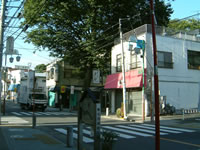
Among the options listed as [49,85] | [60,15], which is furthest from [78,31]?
[49,85]

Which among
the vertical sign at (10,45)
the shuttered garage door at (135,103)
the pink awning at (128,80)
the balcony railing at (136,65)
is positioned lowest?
the shuttered garage door at (135,103)

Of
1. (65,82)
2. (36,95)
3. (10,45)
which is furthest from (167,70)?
(65,82)

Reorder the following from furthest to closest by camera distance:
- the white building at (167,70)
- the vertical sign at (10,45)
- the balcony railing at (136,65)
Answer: the balcony railing at (136,65), the white building at (167,70), the vertical sign at (10,45)

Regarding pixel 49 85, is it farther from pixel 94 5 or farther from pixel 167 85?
pixel 167 85

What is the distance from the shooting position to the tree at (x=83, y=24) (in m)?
26.9

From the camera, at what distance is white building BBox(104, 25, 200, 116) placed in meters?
23.3

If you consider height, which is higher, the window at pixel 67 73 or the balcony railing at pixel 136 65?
the window at pixel 67 73

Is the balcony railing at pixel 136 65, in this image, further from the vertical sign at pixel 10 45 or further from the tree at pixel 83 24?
the vertical sign at pixel 10 45

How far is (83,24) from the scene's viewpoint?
1146 inches

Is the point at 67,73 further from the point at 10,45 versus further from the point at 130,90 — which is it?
the point at 10,45

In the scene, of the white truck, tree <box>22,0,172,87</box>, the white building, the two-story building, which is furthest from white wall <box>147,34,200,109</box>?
the two-story building

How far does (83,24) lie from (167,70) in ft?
39.9

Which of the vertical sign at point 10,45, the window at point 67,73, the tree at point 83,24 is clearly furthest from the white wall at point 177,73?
the window at point 67,73

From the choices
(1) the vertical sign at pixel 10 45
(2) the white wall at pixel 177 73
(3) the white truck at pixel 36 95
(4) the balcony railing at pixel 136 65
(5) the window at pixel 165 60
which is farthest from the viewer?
(3) the white truck at pixel 36 95
